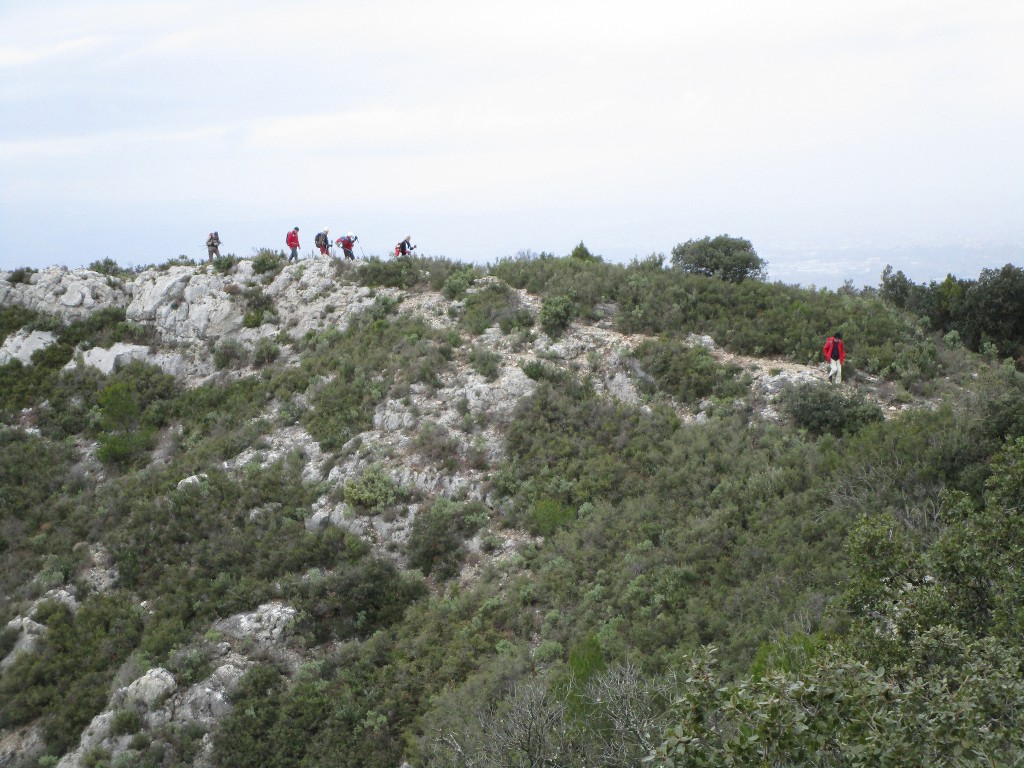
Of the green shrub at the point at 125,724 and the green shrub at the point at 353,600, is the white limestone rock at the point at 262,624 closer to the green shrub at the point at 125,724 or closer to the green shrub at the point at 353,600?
the green shrub at the point at 353,600

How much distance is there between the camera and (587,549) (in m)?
17.5

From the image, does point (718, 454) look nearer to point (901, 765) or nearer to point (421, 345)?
point (421, 345)

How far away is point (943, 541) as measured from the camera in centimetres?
952

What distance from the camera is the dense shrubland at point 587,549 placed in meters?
8.68

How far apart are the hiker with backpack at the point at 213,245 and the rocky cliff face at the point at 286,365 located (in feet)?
4.44

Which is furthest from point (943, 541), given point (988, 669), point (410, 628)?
point (410, 628)

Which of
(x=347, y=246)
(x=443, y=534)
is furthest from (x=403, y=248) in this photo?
(x=443, y=534)

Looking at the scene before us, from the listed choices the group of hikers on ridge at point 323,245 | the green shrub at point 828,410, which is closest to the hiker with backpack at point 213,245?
the group of hikers on ridge at point 323,245

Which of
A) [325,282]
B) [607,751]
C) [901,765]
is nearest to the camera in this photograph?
[901,765]

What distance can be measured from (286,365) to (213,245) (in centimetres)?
960

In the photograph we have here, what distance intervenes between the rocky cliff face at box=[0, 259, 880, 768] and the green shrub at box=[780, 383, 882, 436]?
3.14 ft

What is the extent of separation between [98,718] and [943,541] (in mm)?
16751

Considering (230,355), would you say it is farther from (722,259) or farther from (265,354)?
(722,259)

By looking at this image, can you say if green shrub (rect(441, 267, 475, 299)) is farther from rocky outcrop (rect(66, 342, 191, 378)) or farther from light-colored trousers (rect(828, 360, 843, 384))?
light-colored trousers (rect(828, 360, 843, 384))
